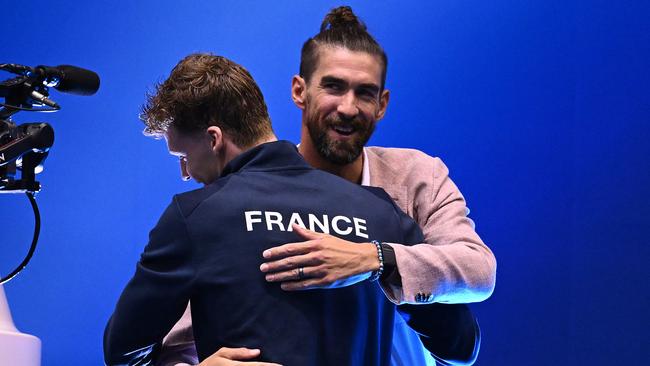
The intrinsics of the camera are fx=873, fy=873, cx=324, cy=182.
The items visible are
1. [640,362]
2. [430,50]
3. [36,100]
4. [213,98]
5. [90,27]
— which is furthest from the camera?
[90,27]

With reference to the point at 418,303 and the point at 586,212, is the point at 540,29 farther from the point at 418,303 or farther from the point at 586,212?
the point at 418,303

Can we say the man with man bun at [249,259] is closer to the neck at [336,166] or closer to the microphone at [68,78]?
the microphone at [68,78]

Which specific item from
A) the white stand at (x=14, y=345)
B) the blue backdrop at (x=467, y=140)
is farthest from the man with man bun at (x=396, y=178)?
the blue backdrop at (x=467, y=140)

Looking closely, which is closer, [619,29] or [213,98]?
[213,98]

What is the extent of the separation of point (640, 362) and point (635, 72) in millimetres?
930

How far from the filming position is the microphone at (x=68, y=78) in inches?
51.8

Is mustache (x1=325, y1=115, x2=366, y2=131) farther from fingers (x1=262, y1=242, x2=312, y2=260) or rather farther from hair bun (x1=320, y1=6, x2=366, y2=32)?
fingers (x1=262, y1=242, x2=312, y2=260)

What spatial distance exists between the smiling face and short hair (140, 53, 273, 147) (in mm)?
531

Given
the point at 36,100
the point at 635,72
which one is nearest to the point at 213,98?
the point at 36,100

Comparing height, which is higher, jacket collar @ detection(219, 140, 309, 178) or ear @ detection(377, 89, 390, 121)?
ear @ detection(377, 89, 390, 121)

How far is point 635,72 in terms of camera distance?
2.84m

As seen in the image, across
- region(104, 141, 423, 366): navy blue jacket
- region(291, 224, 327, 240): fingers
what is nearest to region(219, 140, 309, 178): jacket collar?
region(104, 141, 423, 366): navy blue jacket

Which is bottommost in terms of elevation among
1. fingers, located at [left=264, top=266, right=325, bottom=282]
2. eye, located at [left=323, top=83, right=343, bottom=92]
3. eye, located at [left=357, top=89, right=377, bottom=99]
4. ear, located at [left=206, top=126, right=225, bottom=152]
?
fingers, located at [left=264, top=266, right=325, bottom=282]

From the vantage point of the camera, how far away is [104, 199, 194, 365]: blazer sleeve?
1.27m
